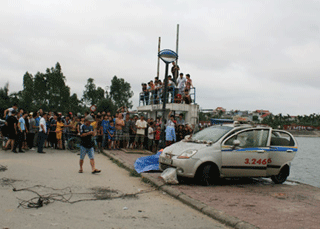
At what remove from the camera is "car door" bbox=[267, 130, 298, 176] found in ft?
34.3

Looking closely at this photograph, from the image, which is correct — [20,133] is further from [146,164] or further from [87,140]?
[146,164]

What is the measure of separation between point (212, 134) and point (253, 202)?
10.6ft

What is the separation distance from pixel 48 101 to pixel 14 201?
7544cm

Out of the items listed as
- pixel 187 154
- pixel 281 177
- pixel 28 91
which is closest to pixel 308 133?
pixel 28 91

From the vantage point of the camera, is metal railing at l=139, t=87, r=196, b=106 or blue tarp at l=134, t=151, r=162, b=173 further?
metal railing at l=139, t=87, r=196, b=106

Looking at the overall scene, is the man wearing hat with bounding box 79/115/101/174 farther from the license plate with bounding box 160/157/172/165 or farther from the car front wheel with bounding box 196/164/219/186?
the car front wheel with bounding box 196/164/219/186

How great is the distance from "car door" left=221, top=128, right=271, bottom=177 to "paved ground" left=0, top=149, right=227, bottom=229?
7.75 ft

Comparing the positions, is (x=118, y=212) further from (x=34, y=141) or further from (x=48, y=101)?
(x=48, y=101)

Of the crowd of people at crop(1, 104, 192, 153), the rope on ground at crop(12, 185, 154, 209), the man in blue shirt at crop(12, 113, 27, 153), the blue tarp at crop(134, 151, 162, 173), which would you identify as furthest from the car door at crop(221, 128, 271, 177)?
the man in blue shirt at crop(12, 113, 27, 153)

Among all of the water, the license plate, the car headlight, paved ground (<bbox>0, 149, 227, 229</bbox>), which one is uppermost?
the car headlight

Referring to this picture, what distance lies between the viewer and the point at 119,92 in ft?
349

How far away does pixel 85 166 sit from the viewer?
1230cm

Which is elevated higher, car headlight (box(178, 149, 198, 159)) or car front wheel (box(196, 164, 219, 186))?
car headlight (box(178, 149, 198, 159))

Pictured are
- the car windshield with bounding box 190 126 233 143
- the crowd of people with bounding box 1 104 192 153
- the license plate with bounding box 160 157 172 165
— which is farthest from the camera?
the crowd of people with bounding box 1 104 192 153
